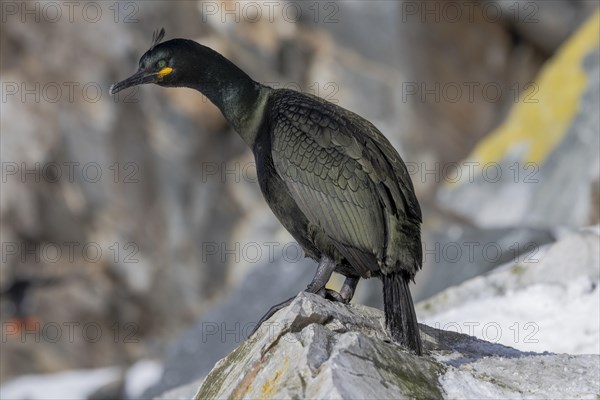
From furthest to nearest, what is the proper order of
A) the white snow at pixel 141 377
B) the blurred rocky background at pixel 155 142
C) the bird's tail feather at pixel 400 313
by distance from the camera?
the blurred rocky background at pixel 155 142, the white snow at pixel 141 377, the bird's tail feather at pixel 400 313

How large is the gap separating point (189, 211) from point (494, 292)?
1033 centimetres

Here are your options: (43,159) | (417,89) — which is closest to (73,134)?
(43,159)

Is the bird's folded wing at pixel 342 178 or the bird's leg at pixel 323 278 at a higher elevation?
the bird's folded wing at pixel 342 178

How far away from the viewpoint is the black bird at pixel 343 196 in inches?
241

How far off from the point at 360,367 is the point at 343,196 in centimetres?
139

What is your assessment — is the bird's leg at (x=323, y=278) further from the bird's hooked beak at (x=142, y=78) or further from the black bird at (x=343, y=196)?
the bird's hooked beak at (x=142, y=78)

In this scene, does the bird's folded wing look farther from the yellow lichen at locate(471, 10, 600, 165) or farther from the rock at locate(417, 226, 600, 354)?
the yellow lichen at locate(471, 10, 600, 165)

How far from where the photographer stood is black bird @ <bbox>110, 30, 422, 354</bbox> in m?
6.12

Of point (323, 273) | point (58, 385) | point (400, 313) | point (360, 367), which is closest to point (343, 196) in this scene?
point (323, 273)

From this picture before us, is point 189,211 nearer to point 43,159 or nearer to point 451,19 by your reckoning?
point 43,159

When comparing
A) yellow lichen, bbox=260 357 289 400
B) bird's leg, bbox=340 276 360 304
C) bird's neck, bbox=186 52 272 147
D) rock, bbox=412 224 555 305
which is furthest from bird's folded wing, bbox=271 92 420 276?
rock, bbox=412 224 555 305

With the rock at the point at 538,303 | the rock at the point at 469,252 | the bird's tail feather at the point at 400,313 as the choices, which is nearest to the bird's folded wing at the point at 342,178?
A: the bird's tail feather at the point at 400,313

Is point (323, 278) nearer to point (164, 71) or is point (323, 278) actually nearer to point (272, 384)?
point (272, 384)

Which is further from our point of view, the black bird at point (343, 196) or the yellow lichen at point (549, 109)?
the yellow lichen at point (549, 109)
